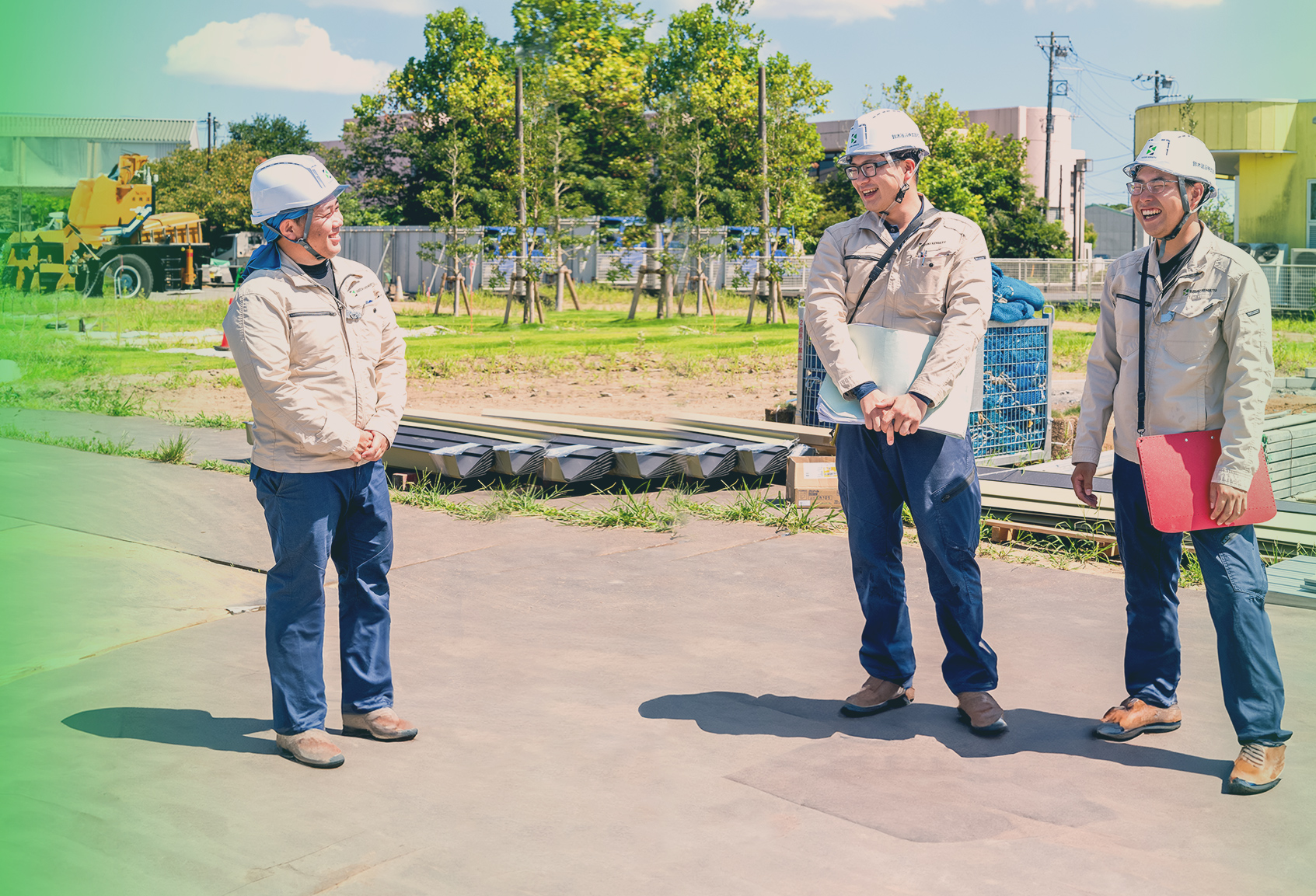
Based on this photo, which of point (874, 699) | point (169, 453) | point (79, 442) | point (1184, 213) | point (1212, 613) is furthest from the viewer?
point (79, 442)

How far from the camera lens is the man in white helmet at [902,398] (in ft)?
13.8

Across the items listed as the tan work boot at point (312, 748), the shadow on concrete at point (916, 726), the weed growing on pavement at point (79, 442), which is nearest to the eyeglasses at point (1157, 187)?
the shadow on concrete at point (916, 726)

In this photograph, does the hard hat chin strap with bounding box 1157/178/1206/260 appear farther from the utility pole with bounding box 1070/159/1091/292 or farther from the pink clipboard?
the utility pole with bounding box 1070/159/1091/292

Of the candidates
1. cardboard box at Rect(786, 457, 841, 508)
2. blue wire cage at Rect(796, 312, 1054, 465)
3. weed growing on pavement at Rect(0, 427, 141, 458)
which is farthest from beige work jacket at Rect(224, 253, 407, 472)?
weed growing on pavement at Rect(0, 427, 141, 458)

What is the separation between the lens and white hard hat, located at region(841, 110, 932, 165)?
4.18 meters

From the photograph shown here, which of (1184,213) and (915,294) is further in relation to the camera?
(915,294)

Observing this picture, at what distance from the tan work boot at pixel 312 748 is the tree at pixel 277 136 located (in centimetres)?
6088

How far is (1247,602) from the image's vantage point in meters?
3.82

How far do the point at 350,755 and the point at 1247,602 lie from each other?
2913 millimetres

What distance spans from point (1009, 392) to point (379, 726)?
249 inches

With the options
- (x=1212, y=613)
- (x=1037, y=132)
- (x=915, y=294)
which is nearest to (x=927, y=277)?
(x=915, y=294)

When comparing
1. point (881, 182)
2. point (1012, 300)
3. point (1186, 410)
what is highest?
point (881, 182)

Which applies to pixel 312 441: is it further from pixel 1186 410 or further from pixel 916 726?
pixel 1186 410

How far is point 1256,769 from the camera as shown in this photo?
3727 millimetres
